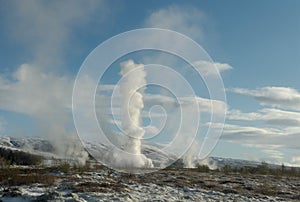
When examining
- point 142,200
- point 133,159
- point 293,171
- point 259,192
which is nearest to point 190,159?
point 133,159

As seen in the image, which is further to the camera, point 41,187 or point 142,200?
point 41,187

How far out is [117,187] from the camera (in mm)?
25531

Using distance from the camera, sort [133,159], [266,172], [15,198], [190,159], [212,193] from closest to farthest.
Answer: [15,198] < [212,193] < [266,172] < [133,159] < [190,159]

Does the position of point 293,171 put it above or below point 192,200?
above

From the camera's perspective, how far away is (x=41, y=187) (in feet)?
82.1

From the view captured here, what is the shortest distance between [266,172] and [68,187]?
45.0m

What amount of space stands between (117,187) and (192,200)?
4.82 m

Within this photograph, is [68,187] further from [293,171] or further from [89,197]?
[293,171]

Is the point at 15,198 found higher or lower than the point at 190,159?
lower

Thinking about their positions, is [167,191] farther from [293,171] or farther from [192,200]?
[293,171]

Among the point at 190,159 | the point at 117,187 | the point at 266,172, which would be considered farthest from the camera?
the point at 190,159

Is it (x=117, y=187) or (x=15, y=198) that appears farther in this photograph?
(x=117, y=187)

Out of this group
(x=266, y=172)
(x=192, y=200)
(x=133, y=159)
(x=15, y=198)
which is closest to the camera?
(x=15, y=198)

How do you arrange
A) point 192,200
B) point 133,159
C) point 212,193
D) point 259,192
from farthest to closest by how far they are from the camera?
point 133,159 < point 259,192 < point 212,193 < point 192,200
